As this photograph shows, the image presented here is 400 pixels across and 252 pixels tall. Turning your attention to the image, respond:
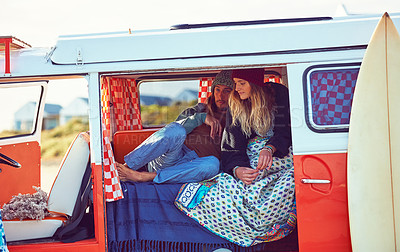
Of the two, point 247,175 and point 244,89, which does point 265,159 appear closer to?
point 247,175

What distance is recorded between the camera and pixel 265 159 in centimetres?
415

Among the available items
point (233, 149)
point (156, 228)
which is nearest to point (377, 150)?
point (233, 149)

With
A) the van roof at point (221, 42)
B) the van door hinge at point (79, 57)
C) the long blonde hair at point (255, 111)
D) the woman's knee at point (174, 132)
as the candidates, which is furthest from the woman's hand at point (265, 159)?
the van door hinge at point (79, 57)

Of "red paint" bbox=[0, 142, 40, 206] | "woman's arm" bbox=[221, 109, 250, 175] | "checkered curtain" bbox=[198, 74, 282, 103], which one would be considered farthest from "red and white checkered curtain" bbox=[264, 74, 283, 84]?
"red paint" bbox=[0, 142, 40, 206]

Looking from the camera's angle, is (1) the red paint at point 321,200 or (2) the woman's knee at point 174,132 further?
(2) the woman's knee at point 174,132

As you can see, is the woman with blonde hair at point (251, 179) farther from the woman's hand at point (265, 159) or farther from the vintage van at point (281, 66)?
the vintage van at point (281, 66)

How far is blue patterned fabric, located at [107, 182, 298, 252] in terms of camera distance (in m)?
4.17

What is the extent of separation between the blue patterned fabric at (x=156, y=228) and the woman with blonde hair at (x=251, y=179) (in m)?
0.10

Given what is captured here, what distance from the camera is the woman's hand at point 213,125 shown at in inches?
197

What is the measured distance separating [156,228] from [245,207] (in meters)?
0.83

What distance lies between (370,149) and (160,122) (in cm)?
323

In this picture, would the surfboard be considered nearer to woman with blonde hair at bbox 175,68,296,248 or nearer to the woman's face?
woman with blonde hair at bbox 175,68,296,248

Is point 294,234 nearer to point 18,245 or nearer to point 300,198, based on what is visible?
point 300,198

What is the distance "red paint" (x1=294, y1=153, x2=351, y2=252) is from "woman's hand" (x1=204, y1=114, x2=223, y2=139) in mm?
1444
